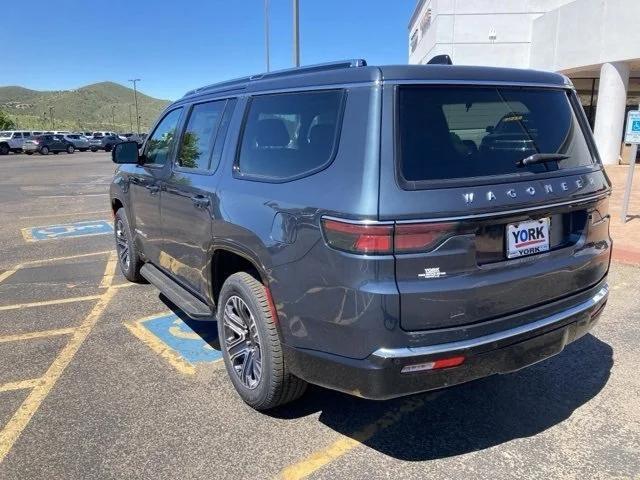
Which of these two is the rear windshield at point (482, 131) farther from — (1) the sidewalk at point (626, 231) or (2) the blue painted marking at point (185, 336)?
(1) the sidewalk at point (626, 231)

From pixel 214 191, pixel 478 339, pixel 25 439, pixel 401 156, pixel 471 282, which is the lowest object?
pixel 25 439

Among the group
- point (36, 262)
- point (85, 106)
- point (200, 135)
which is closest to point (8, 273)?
point (36, 262)

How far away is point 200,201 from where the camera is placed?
3604 mm

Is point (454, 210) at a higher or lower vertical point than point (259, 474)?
higher

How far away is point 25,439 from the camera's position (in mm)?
3016

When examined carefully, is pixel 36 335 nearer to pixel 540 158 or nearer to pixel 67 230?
pixel 540 158

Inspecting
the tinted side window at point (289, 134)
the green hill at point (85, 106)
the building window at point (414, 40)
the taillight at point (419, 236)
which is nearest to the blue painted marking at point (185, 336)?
the tinted side window at point (289, 134)

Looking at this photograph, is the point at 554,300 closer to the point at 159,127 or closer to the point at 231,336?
the point at 231,336

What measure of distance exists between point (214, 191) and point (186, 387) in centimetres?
132

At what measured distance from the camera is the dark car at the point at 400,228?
2.37 m

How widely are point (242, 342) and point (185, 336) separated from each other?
4.27 feet

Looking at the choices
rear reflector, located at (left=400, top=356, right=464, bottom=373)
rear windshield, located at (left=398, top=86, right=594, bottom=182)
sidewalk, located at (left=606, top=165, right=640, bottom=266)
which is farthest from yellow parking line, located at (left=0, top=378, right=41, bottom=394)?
sidewalk, located at (left=606, top=165, right=640, bottom=266)

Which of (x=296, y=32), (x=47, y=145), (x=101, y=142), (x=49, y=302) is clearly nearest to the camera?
(x=49, y=302)

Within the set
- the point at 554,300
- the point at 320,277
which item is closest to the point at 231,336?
the point at 320,277
